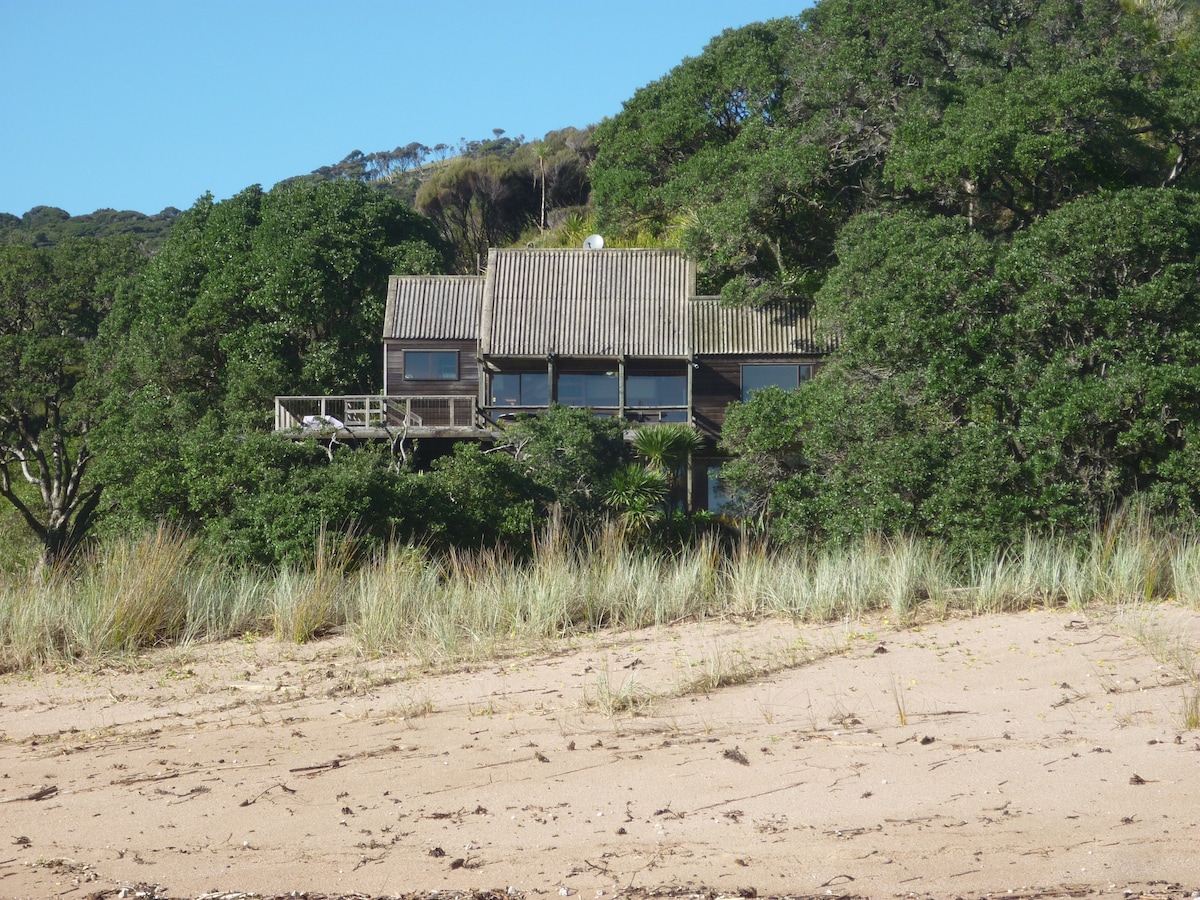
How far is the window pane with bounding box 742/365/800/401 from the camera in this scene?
2828 cm

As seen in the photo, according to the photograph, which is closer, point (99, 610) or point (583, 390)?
point (99, 610)

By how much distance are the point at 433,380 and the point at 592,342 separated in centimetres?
418

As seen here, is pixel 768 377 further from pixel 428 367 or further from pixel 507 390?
pixel 428 367

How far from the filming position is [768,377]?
93.2 ft

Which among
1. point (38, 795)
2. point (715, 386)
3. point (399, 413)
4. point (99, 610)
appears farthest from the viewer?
point (715, 386)

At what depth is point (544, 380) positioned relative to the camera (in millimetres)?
28891

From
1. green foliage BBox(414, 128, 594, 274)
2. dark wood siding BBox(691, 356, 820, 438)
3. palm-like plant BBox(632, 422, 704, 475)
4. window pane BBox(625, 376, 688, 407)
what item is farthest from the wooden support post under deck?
green foliage BBox(414, 128, 594, 274)

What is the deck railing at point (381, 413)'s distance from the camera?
80.1 ft

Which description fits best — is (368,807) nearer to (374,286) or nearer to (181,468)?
(181,468)

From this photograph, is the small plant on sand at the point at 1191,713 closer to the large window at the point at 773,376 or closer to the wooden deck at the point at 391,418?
the wooden deck at the point at 391,418

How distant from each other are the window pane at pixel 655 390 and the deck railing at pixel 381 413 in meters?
4.68

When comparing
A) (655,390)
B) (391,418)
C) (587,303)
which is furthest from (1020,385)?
(587,303)

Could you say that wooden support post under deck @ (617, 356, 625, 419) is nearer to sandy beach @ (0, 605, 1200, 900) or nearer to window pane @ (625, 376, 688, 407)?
window pane @ (625, 376, 688, 407)

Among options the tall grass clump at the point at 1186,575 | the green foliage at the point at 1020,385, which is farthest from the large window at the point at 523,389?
the tall grass clump at the point at 1186,575
